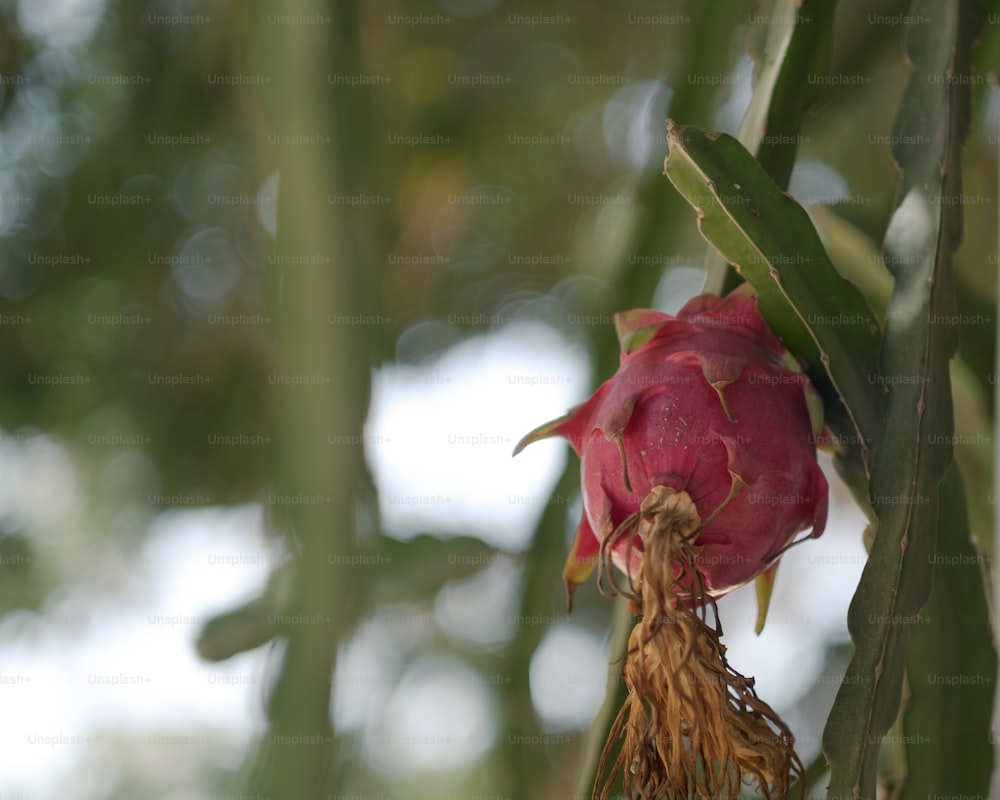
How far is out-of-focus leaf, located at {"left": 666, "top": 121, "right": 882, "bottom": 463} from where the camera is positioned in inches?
18.1

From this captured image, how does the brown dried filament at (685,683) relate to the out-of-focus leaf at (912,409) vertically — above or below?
below

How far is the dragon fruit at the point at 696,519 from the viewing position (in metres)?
0.44

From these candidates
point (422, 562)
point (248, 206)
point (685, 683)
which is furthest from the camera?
point (248, 206)

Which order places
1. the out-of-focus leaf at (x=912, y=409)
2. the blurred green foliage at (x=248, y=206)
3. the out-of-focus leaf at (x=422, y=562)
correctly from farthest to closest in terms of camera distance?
the blurred green foliage at (x=248, y=206) → the out-of-focus leaf at (x=422, y=562) → the out-of-focus leaf at (x=912, y=409)

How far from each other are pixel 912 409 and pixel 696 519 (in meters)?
0.11

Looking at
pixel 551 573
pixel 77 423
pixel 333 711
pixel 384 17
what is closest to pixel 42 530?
pixel 77 423

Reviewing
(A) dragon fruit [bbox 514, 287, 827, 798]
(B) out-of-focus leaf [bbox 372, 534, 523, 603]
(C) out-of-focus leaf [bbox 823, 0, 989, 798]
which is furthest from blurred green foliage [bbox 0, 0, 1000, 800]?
(A) dragon fruit [bbox 514, 287, 827, 798]

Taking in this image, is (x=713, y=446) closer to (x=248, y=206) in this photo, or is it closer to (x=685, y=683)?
(x=685, y=683)

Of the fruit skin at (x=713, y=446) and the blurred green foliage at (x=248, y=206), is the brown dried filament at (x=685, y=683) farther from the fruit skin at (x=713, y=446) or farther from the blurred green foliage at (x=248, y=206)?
the blurred green foliage at (x=248, y=206)

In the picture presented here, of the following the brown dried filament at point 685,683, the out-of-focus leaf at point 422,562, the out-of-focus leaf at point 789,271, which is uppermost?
the out-of-focus leaf at point 789,271

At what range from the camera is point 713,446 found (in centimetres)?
44

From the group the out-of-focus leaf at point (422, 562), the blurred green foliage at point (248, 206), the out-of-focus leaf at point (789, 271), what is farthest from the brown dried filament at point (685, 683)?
the blurred green foliage at point (248, 206)

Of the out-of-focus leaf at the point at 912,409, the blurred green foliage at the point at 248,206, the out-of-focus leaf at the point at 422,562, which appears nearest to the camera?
the out-of-focus leaf at the point at 912,409

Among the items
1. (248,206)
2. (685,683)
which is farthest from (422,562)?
(248,206)
